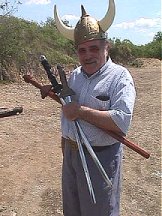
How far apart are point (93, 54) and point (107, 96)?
225 mm

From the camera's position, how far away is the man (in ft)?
6.68

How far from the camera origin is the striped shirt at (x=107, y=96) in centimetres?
203

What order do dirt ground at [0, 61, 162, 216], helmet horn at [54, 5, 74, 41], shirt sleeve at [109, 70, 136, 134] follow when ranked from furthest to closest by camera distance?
dirt ground at [0, 61, 162, 216] < helmet horn at [54, 5, 74, 41] < shirt sleeve at [109, 70, 136, 134]

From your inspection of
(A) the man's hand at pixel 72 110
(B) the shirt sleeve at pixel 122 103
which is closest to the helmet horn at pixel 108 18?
(B) the shirt sleeve at pixel 122 103

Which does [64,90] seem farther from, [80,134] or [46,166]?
[46,166]

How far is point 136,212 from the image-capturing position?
3.64 m

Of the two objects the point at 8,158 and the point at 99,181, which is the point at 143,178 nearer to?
the point at 8,158

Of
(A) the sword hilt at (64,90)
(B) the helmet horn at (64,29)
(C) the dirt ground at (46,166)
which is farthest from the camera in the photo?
(C) the dirt ground at (46,166)

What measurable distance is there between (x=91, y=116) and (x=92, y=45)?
0.37 m

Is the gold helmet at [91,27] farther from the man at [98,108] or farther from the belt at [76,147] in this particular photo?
the belt at [76,147]

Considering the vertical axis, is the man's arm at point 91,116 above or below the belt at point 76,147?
above

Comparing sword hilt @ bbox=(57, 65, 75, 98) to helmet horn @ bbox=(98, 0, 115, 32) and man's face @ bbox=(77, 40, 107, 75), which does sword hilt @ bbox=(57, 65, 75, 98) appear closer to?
man's face @ bbox=(77, 40, 107, 75)

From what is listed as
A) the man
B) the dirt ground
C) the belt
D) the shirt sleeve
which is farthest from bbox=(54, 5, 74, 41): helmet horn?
the dirt ground

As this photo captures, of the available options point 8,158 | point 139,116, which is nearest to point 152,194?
point 8,158
